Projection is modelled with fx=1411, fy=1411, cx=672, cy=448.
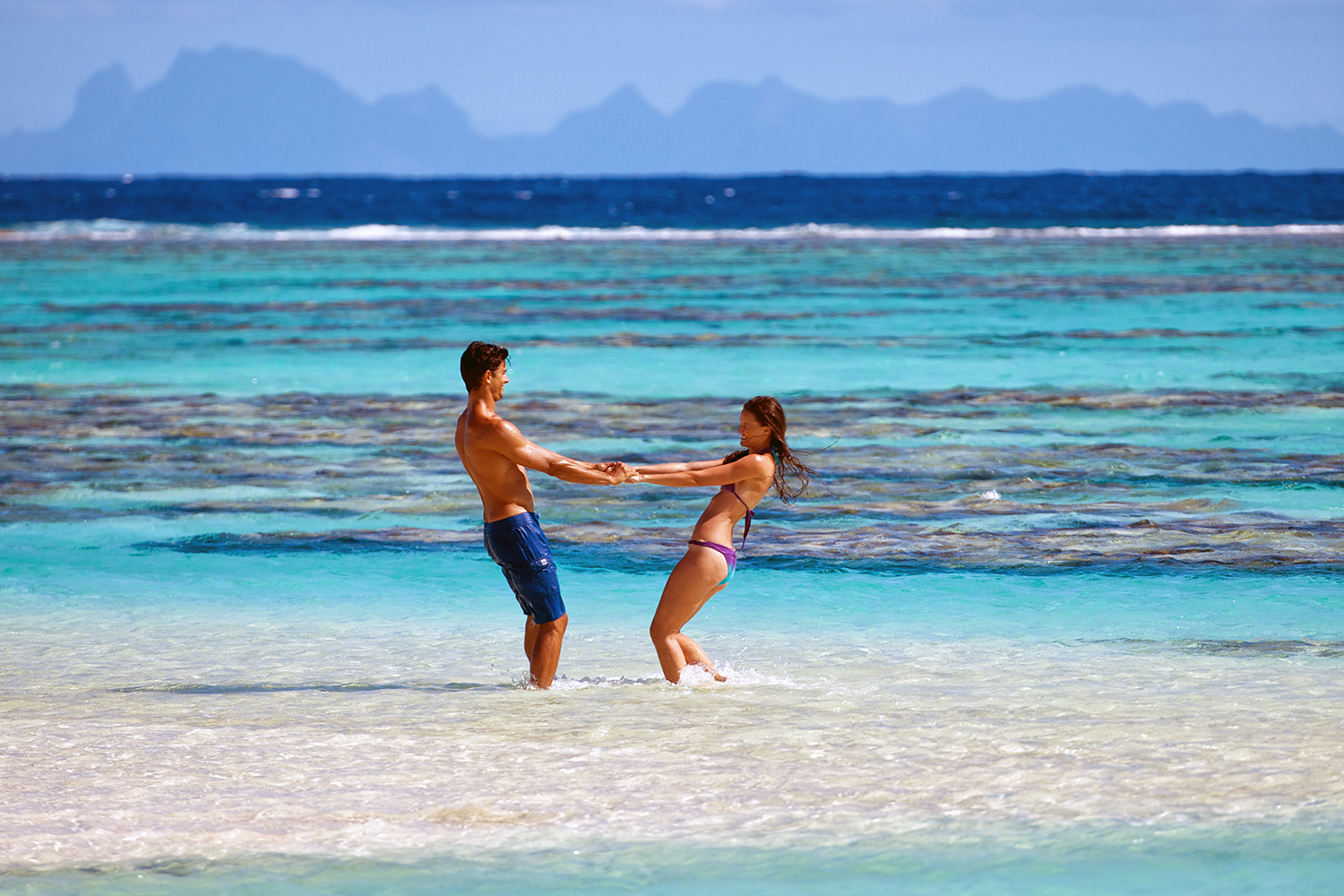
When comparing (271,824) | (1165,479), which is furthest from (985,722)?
(1165,479)

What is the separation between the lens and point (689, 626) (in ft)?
27.3

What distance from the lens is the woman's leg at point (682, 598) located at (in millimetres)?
6793

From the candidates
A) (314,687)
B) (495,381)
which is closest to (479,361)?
(495,381)

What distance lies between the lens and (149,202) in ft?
270

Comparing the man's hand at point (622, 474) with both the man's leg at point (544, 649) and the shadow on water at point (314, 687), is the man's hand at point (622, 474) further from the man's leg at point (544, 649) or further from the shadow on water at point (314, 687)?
the shadow on water at point (314, 687)

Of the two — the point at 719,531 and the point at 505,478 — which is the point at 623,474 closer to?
the point at 719,531

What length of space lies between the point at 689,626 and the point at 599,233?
165 ft

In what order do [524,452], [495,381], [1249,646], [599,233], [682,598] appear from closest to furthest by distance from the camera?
[524,452] < [495,381] < [682,598] < [1249,646] < [599,233]

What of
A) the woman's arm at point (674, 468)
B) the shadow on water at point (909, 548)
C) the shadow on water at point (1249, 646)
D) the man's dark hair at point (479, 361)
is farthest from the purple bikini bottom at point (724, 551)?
the shadow on water at point (909, 548)

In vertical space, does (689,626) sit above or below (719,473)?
below

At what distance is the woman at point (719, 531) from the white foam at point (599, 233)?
44676 millimetres

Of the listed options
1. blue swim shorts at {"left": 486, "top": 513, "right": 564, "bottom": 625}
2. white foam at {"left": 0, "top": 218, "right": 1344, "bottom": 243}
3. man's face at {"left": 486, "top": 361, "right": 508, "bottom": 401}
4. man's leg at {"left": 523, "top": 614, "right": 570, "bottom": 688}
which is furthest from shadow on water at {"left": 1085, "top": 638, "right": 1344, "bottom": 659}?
white foam at {"left": 0, "top": 218, "right": 1344, "bottom": 243}

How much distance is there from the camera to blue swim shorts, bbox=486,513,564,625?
6582 millimetres

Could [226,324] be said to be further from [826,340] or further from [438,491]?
[438,491]
